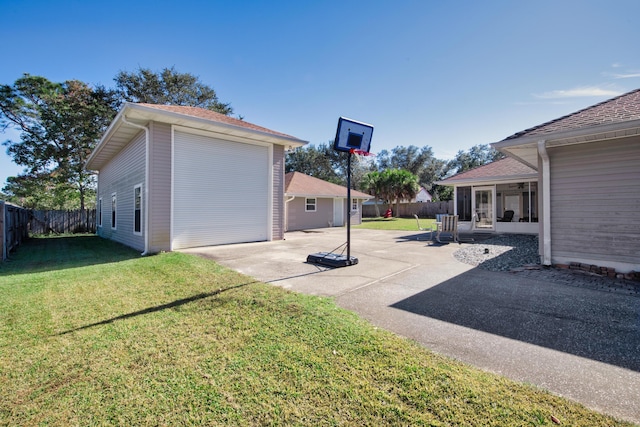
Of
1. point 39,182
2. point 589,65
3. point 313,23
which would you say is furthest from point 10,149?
point 589,65

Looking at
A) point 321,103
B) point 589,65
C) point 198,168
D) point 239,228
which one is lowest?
point 239,228

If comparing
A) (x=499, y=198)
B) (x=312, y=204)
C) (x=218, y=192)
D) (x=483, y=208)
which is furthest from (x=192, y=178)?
(x=499, y=198)

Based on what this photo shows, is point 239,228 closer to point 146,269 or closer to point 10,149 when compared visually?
point 146,269

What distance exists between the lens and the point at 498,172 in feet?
42.6

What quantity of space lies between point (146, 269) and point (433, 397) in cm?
601

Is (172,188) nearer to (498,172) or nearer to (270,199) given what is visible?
(270,199)

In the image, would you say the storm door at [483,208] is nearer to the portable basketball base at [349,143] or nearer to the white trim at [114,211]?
the portable basketball base at [349,143]

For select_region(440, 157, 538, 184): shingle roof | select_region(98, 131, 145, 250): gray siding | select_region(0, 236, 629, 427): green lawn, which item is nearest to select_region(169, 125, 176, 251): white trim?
select_region(98, 131, 145, 250): gray siding

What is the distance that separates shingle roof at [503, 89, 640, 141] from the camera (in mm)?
5054

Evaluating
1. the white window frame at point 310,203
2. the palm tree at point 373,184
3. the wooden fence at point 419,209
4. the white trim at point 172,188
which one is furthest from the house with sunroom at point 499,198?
the wooden fence at point 419,209

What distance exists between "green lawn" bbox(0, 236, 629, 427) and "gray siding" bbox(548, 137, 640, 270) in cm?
536

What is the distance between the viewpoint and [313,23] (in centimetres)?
928

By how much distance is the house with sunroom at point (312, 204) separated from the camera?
1775 centimetres

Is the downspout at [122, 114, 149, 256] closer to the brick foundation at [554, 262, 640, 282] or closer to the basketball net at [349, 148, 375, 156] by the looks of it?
the basketball net at [349, 148, 375, 156]
